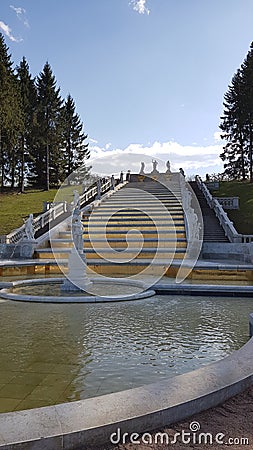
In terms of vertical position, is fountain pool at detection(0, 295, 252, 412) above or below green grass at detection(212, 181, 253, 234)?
below

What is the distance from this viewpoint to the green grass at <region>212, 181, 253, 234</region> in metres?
21.6

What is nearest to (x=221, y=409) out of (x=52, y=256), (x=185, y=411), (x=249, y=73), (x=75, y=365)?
(x=185, y=411)

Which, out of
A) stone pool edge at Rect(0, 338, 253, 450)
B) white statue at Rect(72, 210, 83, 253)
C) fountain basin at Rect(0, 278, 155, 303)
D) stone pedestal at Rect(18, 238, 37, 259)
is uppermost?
white statue at Rect(72, 210, 83, 253)

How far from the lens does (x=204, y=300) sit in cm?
941

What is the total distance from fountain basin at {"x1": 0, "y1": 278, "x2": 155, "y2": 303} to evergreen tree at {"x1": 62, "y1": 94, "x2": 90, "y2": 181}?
38399 millimetres

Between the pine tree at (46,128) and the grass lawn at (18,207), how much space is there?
4.72 metres

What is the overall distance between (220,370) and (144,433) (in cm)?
112

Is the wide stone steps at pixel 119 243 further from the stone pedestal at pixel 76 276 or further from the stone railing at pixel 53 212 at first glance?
the stone pedestal at pixel 76 276

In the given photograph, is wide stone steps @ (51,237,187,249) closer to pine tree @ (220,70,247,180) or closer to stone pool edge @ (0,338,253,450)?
stone pool edge @ (0,338,253,450)

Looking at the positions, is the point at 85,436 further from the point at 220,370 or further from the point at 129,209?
the point at 129,209

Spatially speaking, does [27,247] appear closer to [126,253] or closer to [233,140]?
[126,253]

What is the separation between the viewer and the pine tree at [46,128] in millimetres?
39688

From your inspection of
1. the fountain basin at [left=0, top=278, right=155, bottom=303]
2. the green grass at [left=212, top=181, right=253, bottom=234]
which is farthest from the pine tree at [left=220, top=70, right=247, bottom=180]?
the fountain basin at [left=0, top=278, right=155, bottom=303]

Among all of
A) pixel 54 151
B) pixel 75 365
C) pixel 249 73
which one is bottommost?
pixel 75 365
